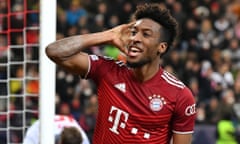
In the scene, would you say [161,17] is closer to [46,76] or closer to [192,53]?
[46,76]

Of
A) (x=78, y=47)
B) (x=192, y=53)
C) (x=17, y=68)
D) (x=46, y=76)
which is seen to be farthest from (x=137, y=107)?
(x=192, y=53)

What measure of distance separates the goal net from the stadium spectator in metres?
2.29

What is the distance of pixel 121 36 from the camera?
4430 mm

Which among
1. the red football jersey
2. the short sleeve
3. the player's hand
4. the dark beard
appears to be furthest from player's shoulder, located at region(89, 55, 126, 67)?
the short sleeve

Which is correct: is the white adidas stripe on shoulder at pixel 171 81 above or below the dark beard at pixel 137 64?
below

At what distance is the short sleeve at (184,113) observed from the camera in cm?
440

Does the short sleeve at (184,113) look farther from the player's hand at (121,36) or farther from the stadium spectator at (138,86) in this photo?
the player's hand at (121,36)

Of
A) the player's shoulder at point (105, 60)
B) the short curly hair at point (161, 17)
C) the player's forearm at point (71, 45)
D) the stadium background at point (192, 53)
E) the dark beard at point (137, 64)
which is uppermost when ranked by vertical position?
the short curly hair at point (161, 17)

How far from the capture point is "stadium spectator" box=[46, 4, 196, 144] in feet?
14.3

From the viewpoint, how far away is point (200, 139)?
10828mm

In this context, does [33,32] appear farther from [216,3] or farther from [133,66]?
[216,3]

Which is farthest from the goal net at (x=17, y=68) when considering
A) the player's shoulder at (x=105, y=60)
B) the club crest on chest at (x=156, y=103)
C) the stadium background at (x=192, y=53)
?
the club crest on chest at (x=156, y=103)

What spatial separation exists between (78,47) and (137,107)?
547mm

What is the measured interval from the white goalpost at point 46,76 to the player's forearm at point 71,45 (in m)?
0.76
